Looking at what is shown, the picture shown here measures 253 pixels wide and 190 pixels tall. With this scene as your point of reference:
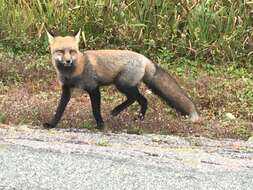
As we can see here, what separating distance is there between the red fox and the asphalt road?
2.88 feet

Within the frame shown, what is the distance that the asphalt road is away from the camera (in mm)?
6230

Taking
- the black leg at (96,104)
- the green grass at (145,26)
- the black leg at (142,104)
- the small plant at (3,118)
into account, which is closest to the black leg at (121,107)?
the black leg at (142,104)

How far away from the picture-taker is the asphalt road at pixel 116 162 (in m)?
6.23

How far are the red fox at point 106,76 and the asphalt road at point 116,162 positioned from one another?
2.88 ft

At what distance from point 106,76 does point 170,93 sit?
1295 mm

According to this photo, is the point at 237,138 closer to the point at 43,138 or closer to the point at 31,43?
the point at 43,138

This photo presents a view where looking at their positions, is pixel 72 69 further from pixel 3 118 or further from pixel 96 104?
pixel 3 118

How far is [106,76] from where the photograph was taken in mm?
10305

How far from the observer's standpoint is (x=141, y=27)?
1538cm

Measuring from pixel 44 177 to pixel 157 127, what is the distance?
4.41m

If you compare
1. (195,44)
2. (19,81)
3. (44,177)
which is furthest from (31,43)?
(44,177)

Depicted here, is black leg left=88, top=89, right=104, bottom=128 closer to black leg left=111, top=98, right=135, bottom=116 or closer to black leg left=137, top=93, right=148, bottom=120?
black leg left=111, top=98, right=135, bottom=116

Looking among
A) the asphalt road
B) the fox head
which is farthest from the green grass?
the asphalt road

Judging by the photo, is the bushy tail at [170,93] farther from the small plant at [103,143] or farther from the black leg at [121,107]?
the small plant at [103,143]
